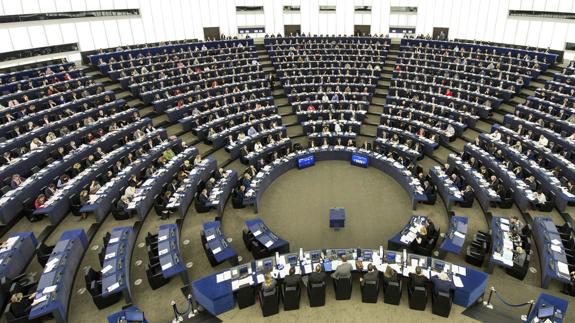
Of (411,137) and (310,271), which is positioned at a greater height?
(411,137)

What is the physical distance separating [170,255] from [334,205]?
26.5 feet

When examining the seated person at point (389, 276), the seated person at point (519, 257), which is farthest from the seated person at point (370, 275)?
the seated person at point (519, 257)

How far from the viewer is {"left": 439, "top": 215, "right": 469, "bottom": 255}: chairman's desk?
1250cm

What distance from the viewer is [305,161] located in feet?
67.9

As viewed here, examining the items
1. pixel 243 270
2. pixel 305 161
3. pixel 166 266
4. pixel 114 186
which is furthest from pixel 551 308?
pixel 114 186

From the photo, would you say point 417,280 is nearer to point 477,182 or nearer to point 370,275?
point 370,275

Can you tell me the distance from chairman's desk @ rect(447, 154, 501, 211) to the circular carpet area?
2805mm

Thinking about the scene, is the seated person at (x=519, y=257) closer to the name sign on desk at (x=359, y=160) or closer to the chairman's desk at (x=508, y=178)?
the chairman's desk at (x=508, y=178)

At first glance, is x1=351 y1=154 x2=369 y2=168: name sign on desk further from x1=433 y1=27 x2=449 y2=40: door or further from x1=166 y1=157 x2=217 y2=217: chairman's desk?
x1=433 y1=27 x2=449 y2=40: door

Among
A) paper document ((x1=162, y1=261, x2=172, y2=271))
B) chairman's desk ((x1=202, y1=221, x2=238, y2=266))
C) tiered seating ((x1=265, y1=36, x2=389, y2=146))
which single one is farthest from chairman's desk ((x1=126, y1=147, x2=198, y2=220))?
tiered seating ((x1=265, y1=36, x2=389, y2=146))

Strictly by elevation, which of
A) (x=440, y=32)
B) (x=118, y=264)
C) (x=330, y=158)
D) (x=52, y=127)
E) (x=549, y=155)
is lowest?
(x=330, y=158)

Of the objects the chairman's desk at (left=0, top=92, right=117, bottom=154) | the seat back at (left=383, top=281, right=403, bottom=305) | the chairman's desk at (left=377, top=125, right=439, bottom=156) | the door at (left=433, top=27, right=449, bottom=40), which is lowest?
the seat back at (left=383, top=281, right=403, bottom=305)

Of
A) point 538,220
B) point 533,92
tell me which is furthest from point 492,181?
point 533,92

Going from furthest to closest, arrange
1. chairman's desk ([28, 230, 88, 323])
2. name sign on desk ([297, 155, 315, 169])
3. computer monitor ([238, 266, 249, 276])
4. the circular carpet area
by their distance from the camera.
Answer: name sign on desk ([297, 155, 315, 169]) < the circular carpet area < computer monitor ([238, 266, 249, 276]) < chairman's desk ([28, 230, 88, 323])
